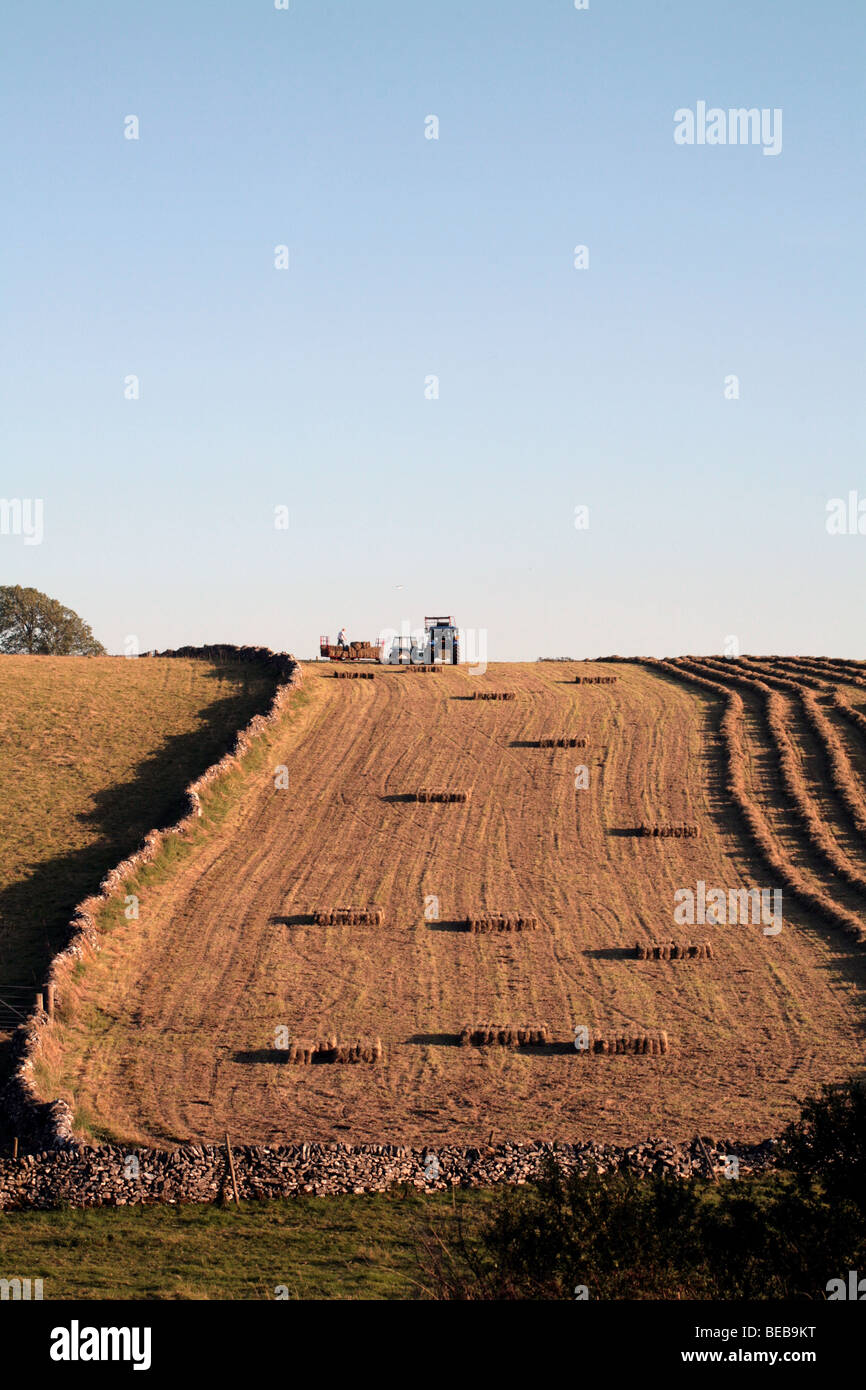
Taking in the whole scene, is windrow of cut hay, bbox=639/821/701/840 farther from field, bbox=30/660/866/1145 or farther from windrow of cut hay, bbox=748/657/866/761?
windrow of cut hay, bbox=748/657/866/761

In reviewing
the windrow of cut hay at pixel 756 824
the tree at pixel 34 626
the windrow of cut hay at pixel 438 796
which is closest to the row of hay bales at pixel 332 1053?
the windrow of cut hay at pixel 756 824

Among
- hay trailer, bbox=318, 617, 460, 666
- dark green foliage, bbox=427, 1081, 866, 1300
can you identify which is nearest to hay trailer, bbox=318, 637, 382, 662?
hay trailer, bbox=318, 617, 460, 666

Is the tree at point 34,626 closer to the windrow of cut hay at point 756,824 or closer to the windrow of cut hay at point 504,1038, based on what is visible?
the windrow of cut hay at point 756,824

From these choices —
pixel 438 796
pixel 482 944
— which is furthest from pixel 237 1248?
pixel 438 796

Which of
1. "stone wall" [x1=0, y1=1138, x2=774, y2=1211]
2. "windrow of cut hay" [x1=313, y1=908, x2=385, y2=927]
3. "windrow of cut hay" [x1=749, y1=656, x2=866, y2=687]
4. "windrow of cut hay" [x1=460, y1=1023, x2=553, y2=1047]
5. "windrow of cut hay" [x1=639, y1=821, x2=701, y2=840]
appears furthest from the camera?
"windrow of cut hay" [x1=749, y1=656, x2=866, y2=687]

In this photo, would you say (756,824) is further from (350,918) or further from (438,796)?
(350,918)

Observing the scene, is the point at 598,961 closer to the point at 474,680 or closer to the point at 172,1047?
the point at 172,1047
